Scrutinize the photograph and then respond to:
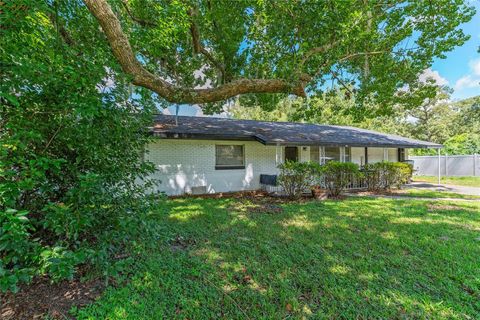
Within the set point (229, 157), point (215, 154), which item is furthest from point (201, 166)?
point (229, 157)

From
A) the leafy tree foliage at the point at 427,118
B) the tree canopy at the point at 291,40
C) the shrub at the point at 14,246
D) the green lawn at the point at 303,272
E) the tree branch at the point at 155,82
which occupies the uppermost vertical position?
the leafy tree foliage at the point at 427,118

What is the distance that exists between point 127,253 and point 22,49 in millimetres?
2799

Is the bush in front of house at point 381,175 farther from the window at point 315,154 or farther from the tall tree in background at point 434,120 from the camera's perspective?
the tall tree in background at point 434,120

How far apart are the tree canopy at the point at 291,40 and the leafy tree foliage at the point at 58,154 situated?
1.98 meters

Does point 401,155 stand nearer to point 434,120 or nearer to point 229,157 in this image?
point 229,157

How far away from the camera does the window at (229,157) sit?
11068mm

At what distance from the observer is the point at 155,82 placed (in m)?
4.45

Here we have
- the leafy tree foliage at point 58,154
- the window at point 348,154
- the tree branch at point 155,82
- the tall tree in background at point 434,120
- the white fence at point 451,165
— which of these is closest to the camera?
the leafy tree foliage at point 58,154

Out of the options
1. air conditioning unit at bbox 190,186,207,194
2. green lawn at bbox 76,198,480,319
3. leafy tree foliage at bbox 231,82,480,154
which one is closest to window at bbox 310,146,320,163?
air conditioning unit at bbox 190,186,207,194

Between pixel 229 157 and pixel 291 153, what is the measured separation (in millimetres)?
3582

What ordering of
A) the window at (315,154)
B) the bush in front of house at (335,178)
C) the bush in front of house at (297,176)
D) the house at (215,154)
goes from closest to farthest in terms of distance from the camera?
the bush in front of house at (297,176) → the house at (215,154) → the bush in front of house at (335,178) → the window at (315,154)

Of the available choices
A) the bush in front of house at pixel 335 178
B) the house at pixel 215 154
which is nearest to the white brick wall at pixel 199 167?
the house at pixel 215 154

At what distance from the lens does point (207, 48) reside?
9.84 m

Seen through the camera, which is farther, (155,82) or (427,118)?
(427,118)
